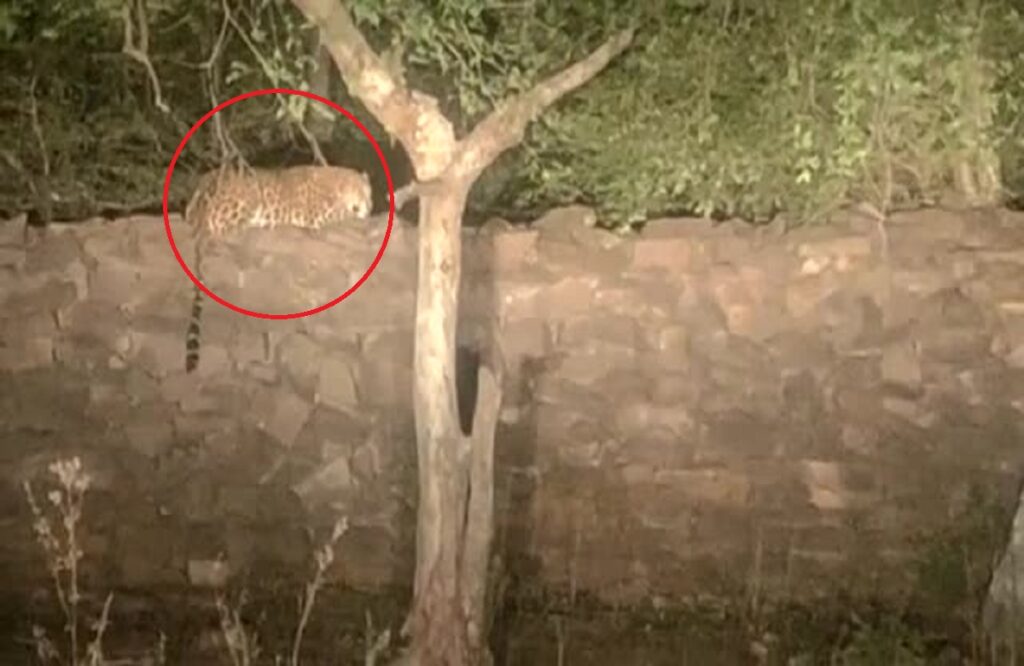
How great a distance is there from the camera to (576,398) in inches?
268

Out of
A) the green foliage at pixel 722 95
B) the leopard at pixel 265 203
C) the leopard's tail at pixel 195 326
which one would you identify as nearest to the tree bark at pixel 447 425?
the green foliage at pixel 722 95

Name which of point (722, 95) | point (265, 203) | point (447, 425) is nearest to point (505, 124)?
point (447, 425)

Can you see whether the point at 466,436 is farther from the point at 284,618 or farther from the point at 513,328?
the point at 284,618

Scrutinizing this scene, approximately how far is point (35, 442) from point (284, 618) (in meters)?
1.51

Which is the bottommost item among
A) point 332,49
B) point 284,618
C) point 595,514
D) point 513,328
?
point 284,618

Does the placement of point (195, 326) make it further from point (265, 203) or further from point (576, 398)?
point (576, 398)

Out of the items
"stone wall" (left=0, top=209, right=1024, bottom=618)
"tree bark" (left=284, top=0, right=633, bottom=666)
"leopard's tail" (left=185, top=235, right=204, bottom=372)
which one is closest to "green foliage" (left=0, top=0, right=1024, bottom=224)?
"stone wall" (left=0, top=209, right=1024, bottom=618)

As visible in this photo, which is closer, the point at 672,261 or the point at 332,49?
the point at 332,49

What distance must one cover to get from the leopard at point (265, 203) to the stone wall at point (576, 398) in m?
0.09

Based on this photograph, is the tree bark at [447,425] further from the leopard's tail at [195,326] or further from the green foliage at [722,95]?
the leopard's tail at [195,326]

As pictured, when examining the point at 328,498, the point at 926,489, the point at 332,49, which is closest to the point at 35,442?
the point at 328,498

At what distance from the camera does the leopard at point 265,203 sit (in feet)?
22.8

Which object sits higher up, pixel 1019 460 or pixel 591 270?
pixel 591 270

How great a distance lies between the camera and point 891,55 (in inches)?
260
